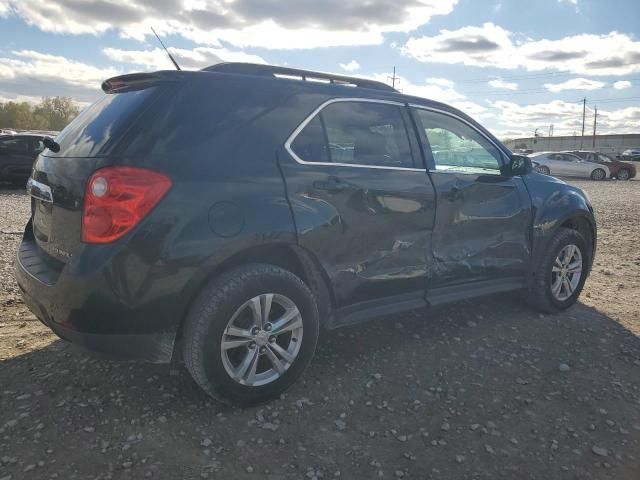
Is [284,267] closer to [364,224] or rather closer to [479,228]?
[364,224]

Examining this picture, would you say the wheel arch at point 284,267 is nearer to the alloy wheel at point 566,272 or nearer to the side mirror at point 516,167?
the side mirror at point 516,167

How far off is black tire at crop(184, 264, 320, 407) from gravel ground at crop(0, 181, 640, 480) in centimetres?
13

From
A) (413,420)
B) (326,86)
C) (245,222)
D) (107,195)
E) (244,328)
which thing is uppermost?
(326,86)

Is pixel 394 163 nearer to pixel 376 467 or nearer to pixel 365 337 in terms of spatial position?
pixel 365 337

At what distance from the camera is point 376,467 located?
2.47 metres

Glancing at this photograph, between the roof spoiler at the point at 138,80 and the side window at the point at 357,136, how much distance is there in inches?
29.2

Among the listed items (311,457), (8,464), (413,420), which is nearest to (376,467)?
(311,457)

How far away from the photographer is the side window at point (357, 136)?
3.09 meters

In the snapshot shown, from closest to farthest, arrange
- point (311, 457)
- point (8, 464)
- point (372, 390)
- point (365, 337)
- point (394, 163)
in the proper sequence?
point (8, 464), point (311, 457), point (372, 390), point (394, 163), point (365, 337)

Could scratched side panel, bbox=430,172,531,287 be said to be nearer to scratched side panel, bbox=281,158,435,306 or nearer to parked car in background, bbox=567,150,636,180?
scratched side panel, bbox=281,158,435,306

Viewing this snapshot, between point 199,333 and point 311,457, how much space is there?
0.82 meters

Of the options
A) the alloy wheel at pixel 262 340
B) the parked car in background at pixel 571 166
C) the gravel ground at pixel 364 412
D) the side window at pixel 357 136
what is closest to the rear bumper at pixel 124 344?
the alloy wheel at pixel 262 340

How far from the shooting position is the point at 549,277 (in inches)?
178

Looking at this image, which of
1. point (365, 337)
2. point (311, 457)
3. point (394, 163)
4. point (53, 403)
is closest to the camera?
point (311, 457)
